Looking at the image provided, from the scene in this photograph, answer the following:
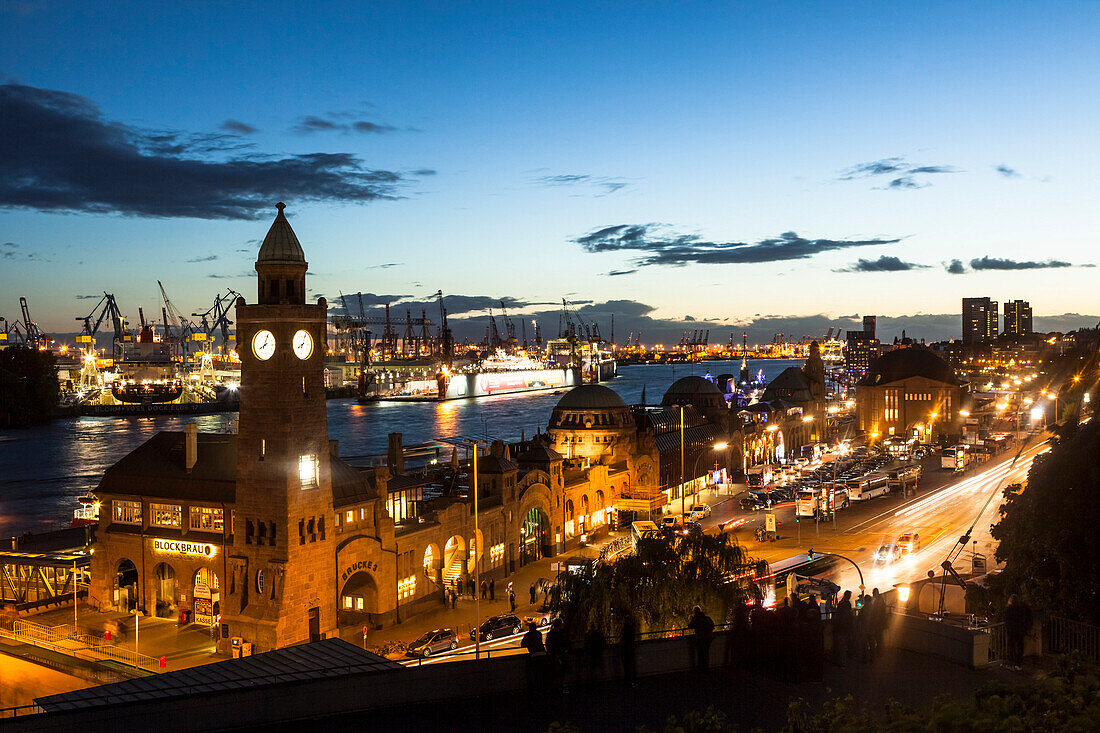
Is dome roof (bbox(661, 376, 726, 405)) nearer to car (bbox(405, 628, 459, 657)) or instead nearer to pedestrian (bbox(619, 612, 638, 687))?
car (bbox(405, 628, 459, 657))

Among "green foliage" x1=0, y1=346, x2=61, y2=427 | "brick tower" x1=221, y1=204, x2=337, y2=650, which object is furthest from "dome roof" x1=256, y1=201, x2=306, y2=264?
"green foliage" x1=0, y1=346, x2=61, y2=427

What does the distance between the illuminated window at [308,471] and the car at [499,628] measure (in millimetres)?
10172

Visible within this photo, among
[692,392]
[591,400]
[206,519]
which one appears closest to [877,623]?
[206,519]

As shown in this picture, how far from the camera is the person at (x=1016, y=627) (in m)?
19.8

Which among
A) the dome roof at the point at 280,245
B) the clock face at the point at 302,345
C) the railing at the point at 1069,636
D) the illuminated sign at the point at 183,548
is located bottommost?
the illuminated sign at the point at 183,548

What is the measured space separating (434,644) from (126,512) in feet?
63.0

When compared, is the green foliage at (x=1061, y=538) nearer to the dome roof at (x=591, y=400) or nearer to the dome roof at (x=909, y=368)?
the dome roof at (x=591, y=400)

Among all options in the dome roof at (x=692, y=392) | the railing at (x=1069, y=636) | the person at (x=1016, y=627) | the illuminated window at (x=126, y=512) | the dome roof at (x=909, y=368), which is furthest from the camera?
the dome roof at (x=909, y=368)

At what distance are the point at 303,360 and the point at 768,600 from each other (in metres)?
24.1

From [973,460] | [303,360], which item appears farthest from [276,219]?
[973,460]

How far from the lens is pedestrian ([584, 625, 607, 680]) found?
1848cm

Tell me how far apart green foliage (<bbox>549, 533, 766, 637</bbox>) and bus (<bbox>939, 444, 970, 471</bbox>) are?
69132 mm

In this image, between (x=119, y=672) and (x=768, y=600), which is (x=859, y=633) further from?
(x=119, y=672)

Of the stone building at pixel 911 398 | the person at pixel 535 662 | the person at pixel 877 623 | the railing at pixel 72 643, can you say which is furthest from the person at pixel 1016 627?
the stone building at pixel 911 398
